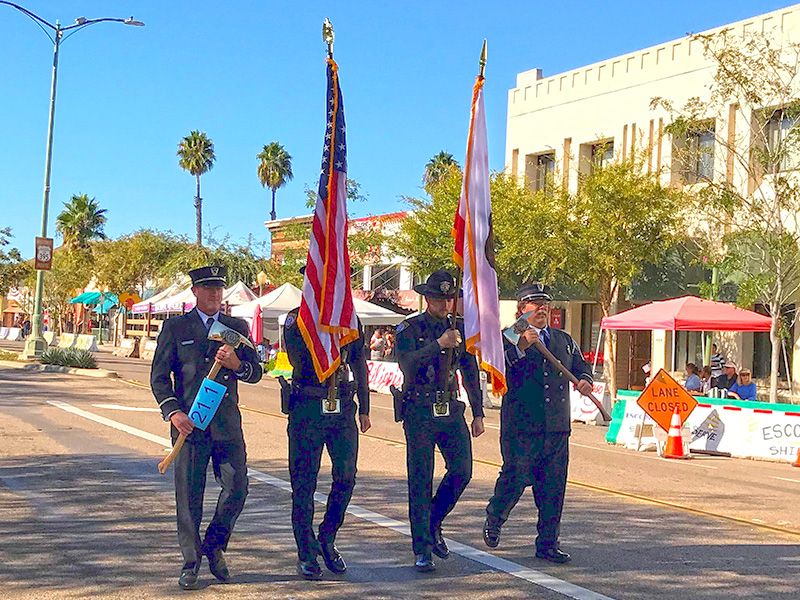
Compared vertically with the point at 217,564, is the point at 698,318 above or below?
above

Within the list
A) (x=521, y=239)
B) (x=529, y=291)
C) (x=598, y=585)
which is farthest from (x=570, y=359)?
(x=521, y=239)

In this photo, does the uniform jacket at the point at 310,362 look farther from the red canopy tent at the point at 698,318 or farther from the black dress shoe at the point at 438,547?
the red canopy tent at the point at 698,318

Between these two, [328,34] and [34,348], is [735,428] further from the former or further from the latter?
[34,348]

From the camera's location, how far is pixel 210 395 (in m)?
6.27

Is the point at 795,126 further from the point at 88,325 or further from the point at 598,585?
the point at 88,325

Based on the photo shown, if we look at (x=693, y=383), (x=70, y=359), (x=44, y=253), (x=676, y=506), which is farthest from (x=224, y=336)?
(x=44, y=253)

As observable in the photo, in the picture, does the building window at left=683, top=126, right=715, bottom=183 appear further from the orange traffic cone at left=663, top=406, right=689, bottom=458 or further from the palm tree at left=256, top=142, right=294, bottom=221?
the palm tree at left=256, top=142, right=294, bottom=221

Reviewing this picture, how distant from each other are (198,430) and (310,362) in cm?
86

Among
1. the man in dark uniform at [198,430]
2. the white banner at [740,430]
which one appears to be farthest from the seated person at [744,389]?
the man in dark uniform at [198,430]

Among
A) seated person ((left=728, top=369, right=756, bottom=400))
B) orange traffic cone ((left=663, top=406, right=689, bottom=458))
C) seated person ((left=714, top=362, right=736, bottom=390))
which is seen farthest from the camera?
seated person ((left=714, top=362, right=736, bottom=390))

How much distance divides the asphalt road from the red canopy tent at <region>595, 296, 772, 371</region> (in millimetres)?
7094

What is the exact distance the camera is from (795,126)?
843 inches

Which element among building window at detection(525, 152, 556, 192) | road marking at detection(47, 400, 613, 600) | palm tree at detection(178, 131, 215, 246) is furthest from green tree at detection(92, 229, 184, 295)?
road marking at detection(47, 400, 613, 600)

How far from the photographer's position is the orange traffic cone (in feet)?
52.2
